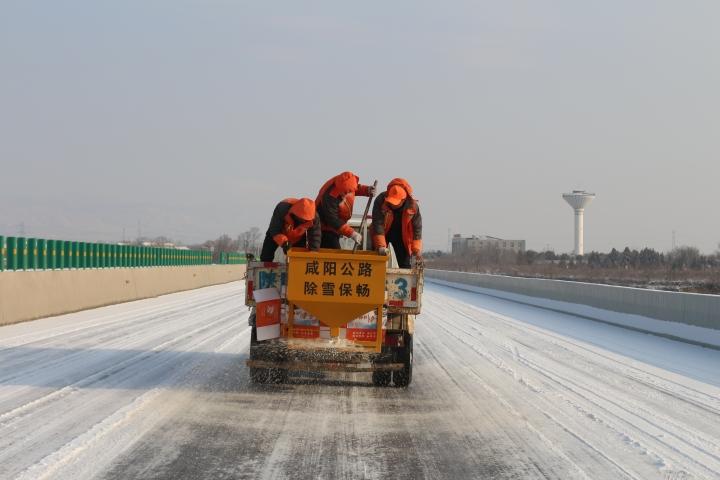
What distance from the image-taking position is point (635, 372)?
13.8 m

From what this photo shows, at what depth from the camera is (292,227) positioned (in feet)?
35.7

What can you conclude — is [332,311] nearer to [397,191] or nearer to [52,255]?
[397,191]

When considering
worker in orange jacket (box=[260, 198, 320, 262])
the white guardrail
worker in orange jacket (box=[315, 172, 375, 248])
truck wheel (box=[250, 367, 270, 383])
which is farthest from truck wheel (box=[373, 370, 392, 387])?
the white guardrail

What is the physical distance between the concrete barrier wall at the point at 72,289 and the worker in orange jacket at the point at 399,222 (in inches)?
437

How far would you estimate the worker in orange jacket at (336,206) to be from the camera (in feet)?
36.0

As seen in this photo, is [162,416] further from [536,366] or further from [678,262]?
[678,262]

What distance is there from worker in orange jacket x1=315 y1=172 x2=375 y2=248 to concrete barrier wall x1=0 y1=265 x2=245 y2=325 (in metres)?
10.5

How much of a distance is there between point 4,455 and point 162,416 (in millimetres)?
2082

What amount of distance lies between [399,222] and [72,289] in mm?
15307

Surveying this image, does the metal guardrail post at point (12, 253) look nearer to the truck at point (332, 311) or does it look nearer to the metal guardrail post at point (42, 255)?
the metal guardrail post at point (42, 255)

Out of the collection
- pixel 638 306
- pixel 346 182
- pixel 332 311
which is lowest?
pixel 638 306

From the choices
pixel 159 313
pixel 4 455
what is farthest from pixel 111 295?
pixel 4 455

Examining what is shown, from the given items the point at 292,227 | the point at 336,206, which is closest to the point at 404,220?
the point at 336,206

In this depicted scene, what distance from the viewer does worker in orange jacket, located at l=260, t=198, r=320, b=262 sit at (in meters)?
10.5
